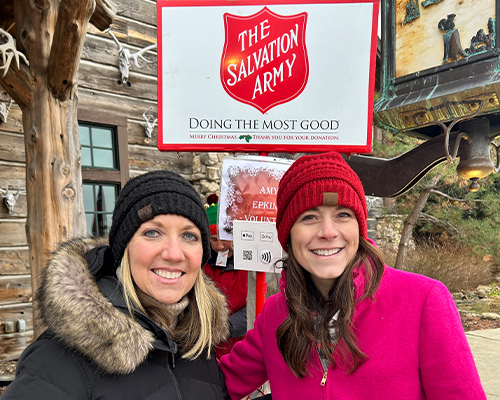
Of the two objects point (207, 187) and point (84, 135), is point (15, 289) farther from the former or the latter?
point (207, 187)

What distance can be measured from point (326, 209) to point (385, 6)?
298cm

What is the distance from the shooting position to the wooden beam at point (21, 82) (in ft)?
9.84

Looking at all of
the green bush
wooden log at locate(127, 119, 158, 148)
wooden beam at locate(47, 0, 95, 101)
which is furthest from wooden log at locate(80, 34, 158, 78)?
the green bush

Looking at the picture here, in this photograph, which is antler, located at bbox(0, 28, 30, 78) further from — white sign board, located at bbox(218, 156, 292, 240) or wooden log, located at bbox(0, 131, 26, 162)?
white sign board, located at bbox(218, 156, 292, 240)

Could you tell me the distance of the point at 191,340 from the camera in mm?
1473

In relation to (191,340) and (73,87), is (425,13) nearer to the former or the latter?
(73,87)

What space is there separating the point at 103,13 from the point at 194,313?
9.70 feet

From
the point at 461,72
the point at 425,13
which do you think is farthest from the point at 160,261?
the point at 425,13

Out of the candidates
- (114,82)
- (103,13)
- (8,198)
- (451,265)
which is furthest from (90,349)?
(451,265)

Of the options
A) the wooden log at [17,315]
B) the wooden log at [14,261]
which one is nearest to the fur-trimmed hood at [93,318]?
the wooden log at [14,261]

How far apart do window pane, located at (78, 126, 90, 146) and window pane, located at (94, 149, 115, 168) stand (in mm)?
169

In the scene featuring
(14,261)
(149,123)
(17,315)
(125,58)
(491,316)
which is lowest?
(491,316)

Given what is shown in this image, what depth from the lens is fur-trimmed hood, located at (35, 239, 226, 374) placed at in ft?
3.89

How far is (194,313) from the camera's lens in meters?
1.57
